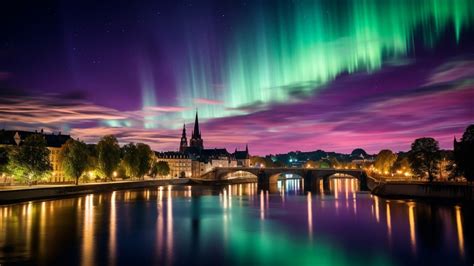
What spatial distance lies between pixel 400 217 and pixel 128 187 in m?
77.4

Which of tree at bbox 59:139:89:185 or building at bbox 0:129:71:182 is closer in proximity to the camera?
tree at bbox 59:139:89:185

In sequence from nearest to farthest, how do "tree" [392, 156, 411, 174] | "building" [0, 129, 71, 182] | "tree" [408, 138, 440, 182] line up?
"tree" [408, 138, 440, 182]
"building" [0, 129, 71, 182]
"tree" [392, 156, 411, 174]

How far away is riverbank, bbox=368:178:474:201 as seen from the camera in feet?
230

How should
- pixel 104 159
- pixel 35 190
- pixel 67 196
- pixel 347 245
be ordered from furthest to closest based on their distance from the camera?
pixel 104 159
pixel 67 196
pixel 35 190
pixel 347 245

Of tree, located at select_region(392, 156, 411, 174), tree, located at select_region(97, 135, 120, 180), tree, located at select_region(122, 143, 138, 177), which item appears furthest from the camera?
tree, located at select_region(392, 156, 411, 174)

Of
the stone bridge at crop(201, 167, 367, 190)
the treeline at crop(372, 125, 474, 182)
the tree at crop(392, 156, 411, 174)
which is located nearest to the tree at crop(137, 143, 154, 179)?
the stone bridge at crop(201, 167, 367, 190)

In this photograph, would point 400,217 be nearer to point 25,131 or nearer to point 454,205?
point 454,205

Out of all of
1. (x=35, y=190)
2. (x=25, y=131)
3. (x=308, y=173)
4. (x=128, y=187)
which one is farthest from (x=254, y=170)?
(x=35, y=190)

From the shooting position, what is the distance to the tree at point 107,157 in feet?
353

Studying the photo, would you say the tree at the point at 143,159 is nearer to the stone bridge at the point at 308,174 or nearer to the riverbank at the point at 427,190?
the stone bridge at the point at 308,174

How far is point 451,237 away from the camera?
44.7 metres

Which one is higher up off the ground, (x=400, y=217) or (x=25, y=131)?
(x=25, y=131)

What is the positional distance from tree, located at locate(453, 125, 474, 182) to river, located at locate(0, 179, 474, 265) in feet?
18.7

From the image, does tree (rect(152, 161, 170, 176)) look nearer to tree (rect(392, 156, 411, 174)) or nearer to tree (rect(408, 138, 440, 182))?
tree (rect(392, 156, 411, 174))
